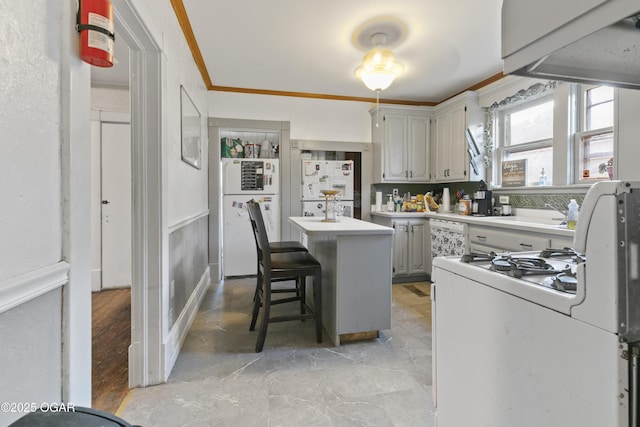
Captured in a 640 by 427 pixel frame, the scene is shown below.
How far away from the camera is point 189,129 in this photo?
8.87 ft

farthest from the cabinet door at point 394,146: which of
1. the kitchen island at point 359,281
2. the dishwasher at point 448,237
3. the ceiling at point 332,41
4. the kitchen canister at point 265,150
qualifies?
the kitchen island at point 359,281

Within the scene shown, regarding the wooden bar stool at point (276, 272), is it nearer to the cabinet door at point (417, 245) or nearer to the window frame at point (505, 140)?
the cabinet door at point (417, 245)

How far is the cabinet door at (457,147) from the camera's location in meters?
3.80

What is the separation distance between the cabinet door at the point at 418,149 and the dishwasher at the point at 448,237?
0.84 metres

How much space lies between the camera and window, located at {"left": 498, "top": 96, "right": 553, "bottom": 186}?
10.3ft

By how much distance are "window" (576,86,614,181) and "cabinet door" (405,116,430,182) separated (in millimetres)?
1837

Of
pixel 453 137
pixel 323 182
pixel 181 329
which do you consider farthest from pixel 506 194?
pixel 181 329

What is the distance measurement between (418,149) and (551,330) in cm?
393

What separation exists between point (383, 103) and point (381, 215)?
1686 mm

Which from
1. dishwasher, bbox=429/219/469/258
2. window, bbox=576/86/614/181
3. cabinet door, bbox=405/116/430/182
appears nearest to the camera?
window, bbox=576/86/614/181

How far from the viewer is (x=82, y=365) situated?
0.96 m

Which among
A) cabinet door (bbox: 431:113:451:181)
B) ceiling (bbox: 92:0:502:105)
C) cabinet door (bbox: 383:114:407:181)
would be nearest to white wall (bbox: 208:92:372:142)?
ceiling (bbox: 92:0:502:105)

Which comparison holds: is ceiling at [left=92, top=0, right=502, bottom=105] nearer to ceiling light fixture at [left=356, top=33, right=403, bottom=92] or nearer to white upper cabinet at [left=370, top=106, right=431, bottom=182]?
ceiling light fixture at [left=356, top=33, right=403, bottom=92]

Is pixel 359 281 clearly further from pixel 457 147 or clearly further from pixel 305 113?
pixel 305 113
